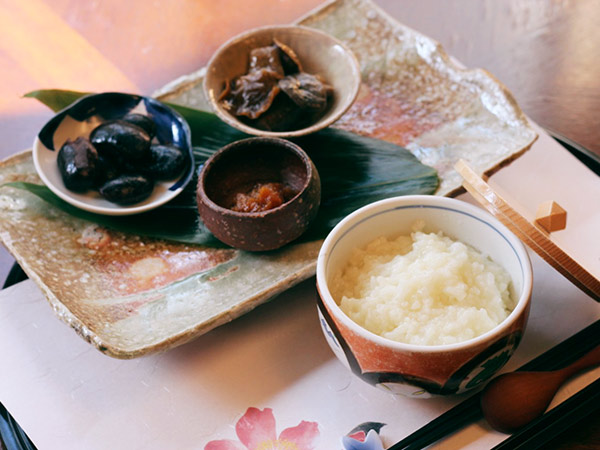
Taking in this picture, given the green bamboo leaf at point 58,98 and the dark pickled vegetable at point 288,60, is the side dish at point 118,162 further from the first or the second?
the dark pickled vegetable at point 288,60

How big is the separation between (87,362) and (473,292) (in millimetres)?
923

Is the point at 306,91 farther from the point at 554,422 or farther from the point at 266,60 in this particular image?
the point at 554,422

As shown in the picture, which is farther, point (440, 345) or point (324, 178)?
point (324, 178)

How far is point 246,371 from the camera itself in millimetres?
1506

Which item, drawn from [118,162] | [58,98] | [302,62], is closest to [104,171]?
[118,162]

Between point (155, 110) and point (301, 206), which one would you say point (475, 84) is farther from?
point (155, 110)

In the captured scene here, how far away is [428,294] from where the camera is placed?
131 cm

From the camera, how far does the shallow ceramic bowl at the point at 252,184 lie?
5.21 ft

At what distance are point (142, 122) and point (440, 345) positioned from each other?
1.19m

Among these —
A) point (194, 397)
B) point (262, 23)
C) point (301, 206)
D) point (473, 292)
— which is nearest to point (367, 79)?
point (262, 23)

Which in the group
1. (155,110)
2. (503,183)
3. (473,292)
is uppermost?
(155,110)

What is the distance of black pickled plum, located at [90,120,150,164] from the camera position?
6.02ft

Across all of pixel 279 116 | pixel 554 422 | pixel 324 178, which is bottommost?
pixel 554 422

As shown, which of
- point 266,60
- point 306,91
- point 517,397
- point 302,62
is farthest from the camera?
point 302,62
